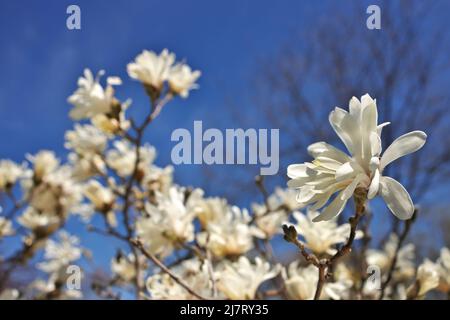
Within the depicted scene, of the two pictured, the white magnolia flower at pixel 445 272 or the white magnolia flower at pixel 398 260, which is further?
the white magnolia flower at pixel 398 260

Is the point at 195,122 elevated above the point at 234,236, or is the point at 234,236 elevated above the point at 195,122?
the point at 195,122

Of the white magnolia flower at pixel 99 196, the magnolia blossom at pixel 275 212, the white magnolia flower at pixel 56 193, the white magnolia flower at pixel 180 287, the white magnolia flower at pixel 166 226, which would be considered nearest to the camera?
the white magnolia flower at pixel 180 287

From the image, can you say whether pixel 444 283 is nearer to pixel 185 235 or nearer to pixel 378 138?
pixel 185 235

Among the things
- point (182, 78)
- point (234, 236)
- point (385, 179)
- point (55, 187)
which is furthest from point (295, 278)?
point (55, 187)

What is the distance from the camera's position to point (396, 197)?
496mm

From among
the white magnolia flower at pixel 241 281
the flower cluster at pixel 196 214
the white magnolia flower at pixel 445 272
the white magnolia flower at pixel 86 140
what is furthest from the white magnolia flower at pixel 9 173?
the white magnolia flower at pixel 445 272

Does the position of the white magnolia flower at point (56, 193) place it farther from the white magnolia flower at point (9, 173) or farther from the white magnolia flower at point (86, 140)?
the white magnolia flower at point (86, 140)

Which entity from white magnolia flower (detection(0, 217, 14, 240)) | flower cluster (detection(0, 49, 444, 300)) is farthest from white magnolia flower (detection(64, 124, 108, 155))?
white magnolia flower (detection(0, 217, 14, 240))

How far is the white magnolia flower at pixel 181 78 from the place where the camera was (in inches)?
50.3

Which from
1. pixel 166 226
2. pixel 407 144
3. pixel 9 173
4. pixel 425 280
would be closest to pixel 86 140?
pixel 9 173

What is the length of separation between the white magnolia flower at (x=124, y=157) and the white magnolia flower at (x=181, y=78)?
27 cm

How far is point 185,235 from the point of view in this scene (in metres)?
1.00

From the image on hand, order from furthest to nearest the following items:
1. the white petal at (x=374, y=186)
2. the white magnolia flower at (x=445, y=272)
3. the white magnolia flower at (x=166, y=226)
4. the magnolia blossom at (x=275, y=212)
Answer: the magnolia blossom at (x=275, y=212) → the white magnolia flower at (x=445, y=272) → the white magnolia flower at (x=166, y=226) → the white petal at (x=374, y=186)
